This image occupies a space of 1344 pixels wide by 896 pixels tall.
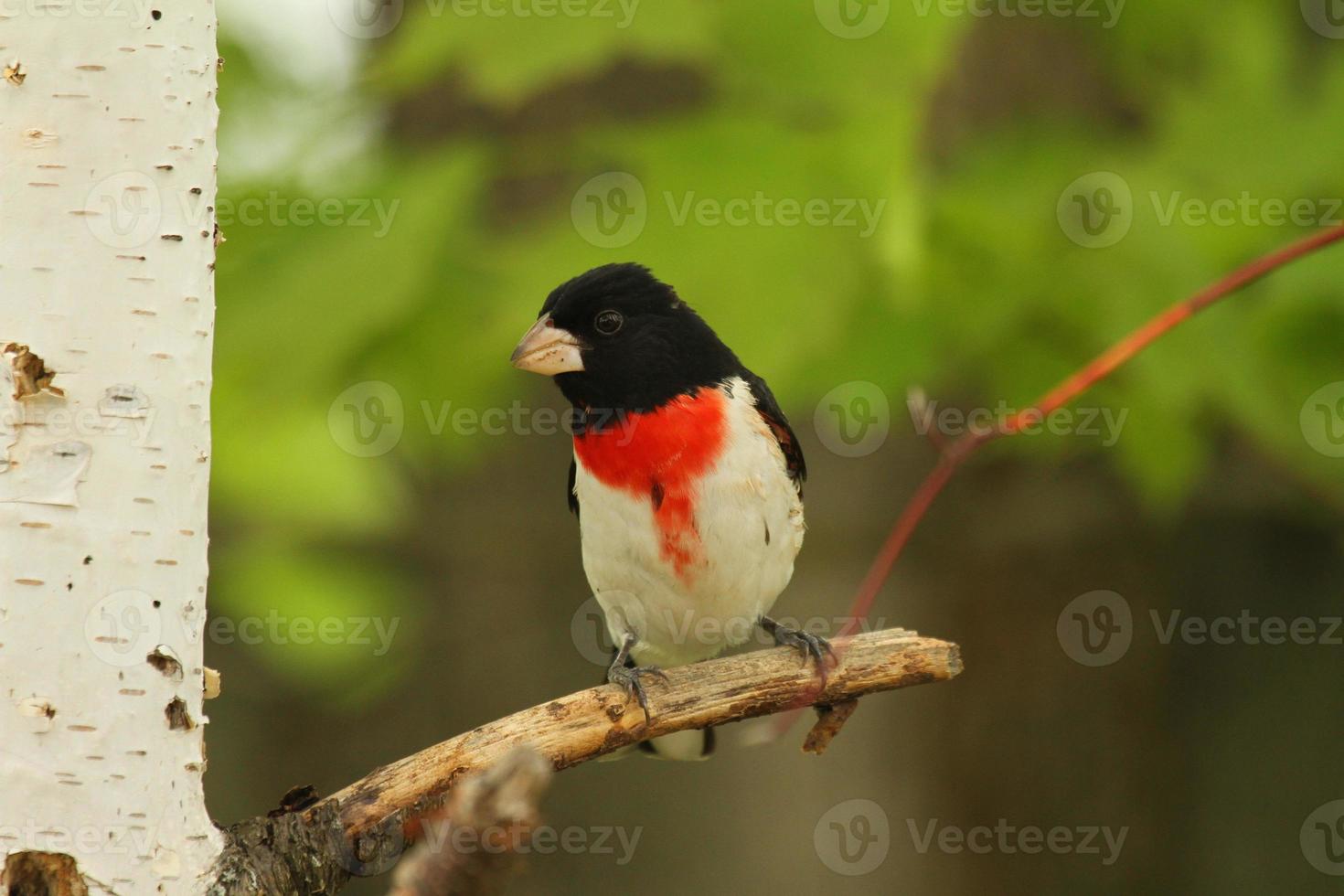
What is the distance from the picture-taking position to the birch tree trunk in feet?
7.48

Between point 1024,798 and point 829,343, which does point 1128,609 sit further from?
point 829,343

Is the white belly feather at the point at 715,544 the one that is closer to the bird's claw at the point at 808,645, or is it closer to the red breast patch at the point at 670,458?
the red breast patch at the point at 670,458

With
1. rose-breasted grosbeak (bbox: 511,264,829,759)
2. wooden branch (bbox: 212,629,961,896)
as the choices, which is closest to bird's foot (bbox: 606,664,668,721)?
wooden branch (bbox: 212,629,961,896)

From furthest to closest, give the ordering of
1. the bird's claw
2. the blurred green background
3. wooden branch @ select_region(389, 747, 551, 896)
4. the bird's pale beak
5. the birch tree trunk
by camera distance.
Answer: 1. the bird's pale beak
2. the blurred green background
3. the bird's claw
4. the birch tree trunk
5. wooden branch @ select_region(389, 747, 551, 896)

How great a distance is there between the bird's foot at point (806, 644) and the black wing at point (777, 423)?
532 mm

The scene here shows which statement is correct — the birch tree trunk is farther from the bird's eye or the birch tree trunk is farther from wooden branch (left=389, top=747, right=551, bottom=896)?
the bird's eye

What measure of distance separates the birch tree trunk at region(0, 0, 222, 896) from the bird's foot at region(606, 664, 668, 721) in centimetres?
96

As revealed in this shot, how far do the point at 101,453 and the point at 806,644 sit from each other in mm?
1827

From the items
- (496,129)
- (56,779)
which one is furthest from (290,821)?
(496,129)

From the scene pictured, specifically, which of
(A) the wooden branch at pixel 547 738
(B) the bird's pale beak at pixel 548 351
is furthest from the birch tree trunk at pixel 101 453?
(B) the bird's pale beak at pixel 548 351

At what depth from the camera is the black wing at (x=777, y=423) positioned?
4223mm

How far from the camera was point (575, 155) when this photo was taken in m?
3.80

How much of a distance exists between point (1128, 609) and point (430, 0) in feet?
12.4

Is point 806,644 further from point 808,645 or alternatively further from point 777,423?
point 777,423
